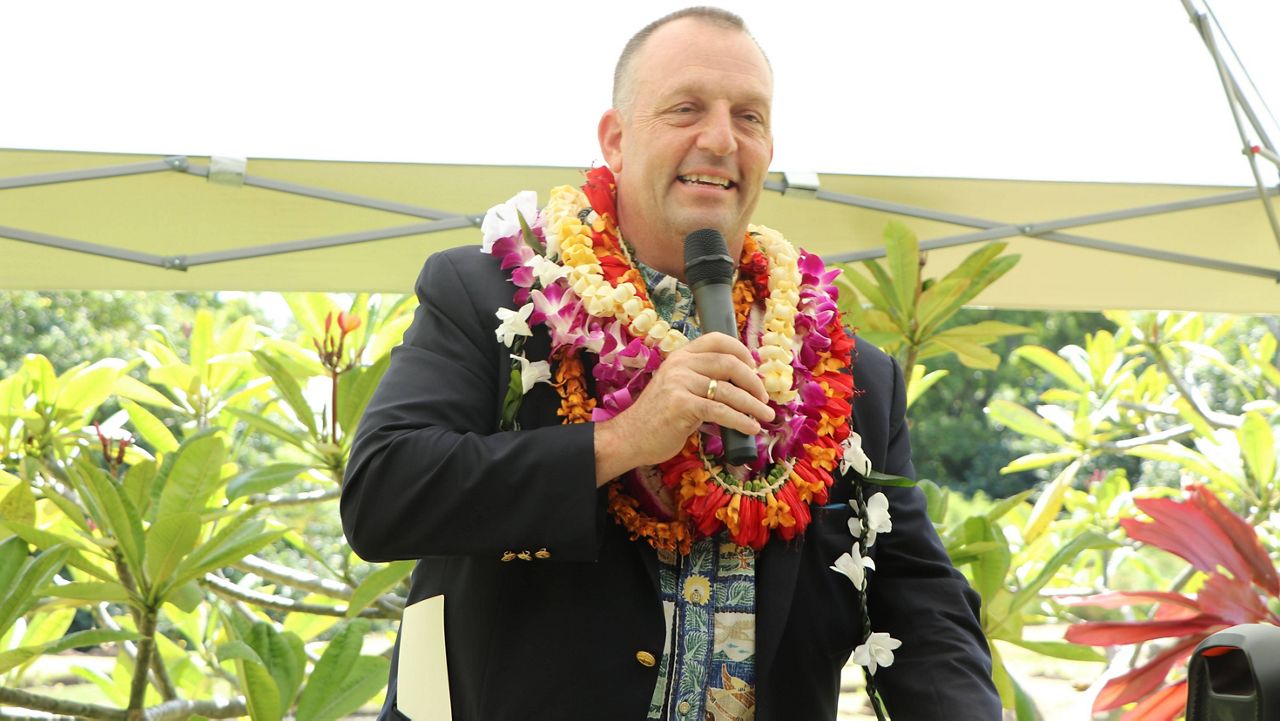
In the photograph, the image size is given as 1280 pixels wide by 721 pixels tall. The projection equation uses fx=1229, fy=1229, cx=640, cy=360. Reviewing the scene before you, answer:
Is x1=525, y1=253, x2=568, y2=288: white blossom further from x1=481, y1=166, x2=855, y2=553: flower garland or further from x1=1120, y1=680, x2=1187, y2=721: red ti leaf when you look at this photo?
x1=1120, y1=680, x2=1187, y2=721: red ti leaf

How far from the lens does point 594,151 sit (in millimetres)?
2688

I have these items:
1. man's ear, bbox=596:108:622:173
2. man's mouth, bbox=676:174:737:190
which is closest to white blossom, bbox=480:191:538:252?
man's ear, bbox=596:108:622:173

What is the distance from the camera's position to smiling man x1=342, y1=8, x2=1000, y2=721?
1308 mm

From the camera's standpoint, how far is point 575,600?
1.41m

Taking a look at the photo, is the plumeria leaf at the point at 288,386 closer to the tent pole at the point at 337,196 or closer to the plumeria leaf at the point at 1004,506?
the tent pole at the point at 337,196

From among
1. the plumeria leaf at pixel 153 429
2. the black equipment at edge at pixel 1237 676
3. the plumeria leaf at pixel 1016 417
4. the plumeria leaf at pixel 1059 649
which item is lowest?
the plumeria leaf at pixel 1059 649

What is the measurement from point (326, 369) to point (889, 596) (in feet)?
5.60

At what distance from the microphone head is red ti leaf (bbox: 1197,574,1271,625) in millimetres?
1558

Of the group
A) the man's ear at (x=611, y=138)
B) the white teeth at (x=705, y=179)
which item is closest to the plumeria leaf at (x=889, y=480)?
the white teeth at (x=705, y=179)

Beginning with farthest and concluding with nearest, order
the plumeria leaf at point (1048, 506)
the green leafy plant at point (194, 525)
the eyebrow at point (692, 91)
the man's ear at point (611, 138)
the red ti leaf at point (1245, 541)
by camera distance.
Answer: the plumeria leaf at point (1048, 506)
the red ti leaf at point (1245, 541)
the green leafy plant at point (194, 525)
the man's ear at point (611, 138)
the eyebrow at point (692, 91)

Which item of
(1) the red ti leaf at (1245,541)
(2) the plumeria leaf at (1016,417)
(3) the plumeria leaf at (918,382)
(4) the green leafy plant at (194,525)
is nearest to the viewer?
(4) the green leafy plant at (194,525)

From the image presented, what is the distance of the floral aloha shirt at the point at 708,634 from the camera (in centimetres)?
145

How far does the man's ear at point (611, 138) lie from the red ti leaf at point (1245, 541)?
1523 mm

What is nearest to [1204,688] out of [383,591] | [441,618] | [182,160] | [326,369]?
[441,618]
